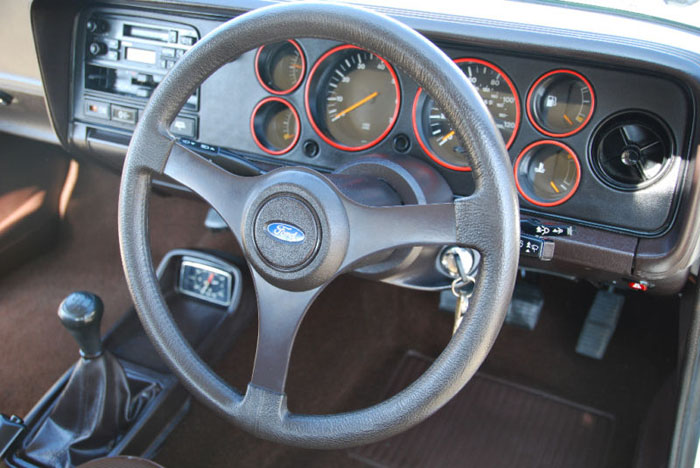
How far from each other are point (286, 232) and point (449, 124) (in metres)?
0.60

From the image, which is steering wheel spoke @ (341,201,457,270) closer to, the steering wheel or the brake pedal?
the steering wheel

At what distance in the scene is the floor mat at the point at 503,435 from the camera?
2027mm

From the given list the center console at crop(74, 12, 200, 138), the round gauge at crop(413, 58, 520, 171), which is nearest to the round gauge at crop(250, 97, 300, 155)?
the center console at crop(74, 12, 200, 138)

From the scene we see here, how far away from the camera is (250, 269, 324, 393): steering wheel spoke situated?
1151 mm

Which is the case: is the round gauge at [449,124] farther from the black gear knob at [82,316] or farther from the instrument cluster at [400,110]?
the black gear knob at [82,316]

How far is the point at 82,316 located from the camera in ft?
5.30

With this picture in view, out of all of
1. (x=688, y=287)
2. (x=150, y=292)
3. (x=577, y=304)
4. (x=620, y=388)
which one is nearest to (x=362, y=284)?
(x=577, y=304)

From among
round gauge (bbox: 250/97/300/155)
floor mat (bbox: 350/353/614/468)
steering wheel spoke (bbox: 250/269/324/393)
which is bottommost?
floor mat (bbox: 350/353/614/468)

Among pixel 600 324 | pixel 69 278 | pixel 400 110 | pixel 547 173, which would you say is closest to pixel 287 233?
pixel 400 110

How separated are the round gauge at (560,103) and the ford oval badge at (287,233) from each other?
2.29 feet

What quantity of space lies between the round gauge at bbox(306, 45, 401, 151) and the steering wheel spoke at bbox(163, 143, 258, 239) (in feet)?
1.69

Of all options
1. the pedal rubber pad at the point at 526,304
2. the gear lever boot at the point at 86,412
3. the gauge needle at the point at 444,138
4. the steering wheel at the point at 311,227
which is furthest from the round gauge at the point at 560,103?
the gear lever boot at the point at 86,412

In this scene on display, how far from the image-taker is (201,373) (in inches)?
46.6

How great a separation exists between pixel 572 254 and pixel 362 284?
3.23 ft
